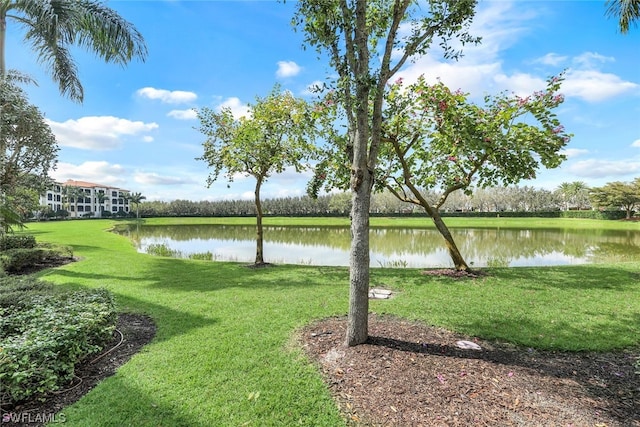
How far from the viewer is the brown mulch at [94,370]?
122 inches

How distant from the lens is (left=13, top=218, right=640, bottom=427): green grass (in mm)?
3207

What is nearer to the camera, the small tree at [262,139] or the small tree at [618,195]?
the small tree at [262,139]

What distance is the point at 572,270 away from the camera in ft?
33.4

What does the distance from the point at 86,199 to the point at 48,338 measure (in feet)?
375

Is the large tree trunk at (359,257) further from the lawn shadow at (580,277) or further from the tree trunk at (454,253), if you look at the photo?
the tree trunk at (454,253)

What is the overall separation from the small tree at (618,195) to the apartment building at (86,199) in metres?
115

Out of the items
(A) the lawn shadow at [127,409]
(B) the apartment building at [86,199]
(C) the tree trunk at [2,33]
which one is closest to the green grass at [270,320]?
(A) the lawn shadow at [127,409]

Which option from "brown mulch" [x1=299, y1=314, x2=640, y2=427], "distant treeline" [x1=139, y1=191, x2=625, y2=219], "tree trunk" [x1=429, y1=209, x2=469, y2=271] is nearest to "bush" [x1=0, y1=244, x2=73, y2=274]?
"brown mulch" [x1=299, y1=314, x2=640, y2=427]

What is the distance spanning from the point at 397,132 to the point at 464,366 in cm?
668

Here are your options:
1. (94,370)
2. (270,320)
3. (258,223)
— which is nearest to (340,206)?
(258,223)

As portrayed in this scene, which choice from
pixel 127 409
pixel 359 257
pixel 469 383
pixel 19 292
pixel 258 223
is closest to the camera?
pixel 127 409

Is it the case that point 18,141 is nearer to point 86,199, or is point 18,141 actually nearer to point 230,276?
point 230,276

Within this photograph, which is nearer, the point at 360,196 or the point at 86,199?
the point at 360,196

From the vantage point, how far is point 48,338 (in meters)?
3.54
